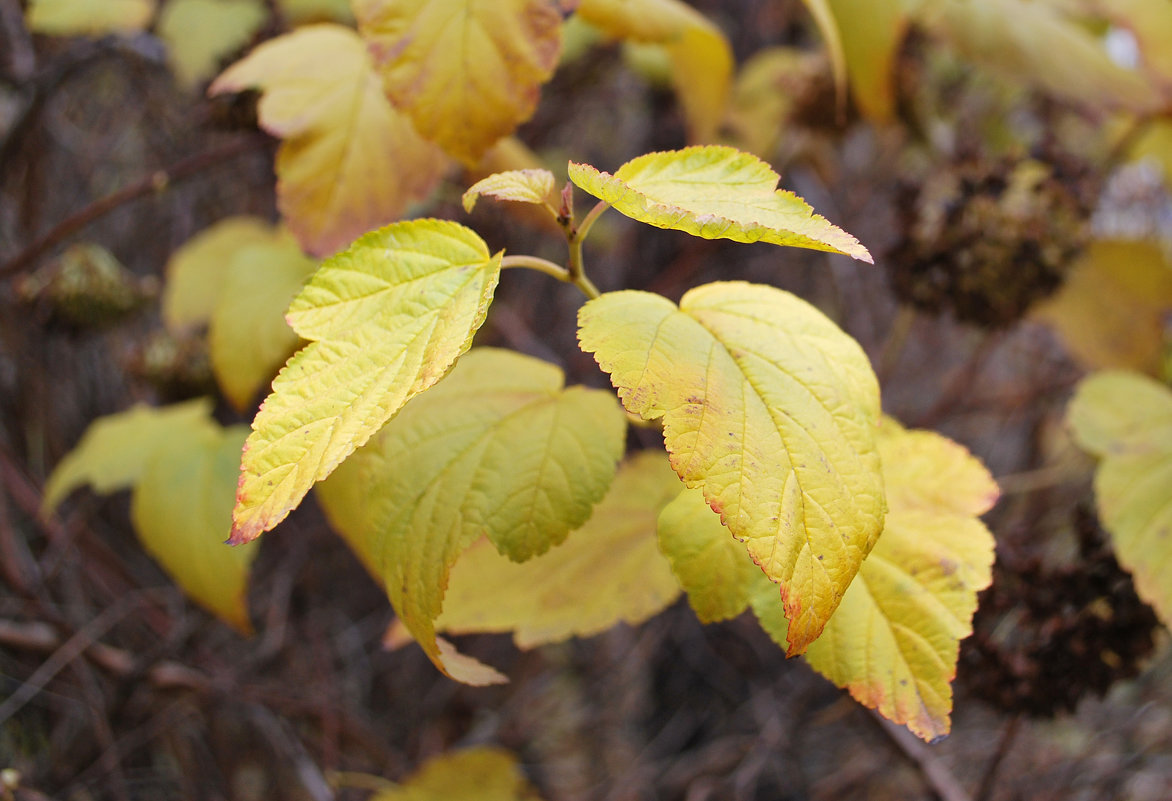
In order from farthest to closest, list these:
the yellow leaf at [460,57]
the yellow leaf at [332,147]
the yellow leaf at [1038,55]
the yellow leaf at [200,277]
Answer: the yellow leaf at [200,277] < the yellow leaf at [1038,55] < the yellow leaf at [332,147] < the yellow leaf at [460,57]

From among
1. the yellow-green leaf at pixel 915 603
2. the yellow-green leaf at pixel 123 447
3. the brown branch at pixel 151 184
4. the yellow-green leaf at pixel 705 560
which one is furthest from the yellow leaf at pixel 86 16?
the yellow-green leaf at pixel 915 603

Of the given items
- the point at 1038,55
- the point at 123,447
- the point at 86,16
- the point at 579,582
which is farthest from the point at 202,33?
the point at 1038,55

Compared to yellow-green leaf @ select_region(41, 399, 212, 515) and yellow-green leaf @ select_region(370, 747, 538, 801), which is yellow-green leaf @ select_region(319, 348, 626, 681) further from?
yellow-green leaf @ select_region(370, 747, 538, 801)

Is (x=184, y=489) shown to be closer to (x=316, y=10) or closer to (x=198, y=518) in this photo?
(x=198, y=518)

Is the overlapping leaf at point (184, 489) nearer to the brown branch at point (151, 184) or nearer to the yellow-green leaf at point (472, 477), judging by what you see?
the brown branch at point (151, 184)

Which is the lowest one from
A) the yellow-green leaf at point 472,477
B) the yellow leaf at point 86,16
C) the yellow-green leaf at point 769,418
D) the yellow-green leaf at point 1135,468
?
the yellow-green leaf at point 1135,468

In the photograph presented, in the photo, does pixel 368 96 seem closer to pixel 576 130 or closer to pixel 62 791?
pixel 62 791
